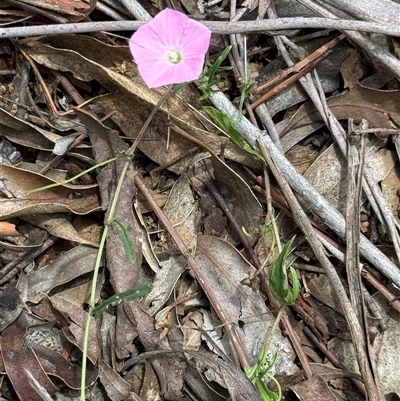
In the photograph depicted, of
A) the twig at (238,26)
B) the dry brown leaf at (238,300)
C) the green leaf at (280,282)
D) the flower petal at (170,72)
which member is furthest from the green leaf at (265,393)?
the twig at (238,26)

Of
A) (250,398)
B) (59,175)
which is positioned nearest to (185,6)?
(59,175)

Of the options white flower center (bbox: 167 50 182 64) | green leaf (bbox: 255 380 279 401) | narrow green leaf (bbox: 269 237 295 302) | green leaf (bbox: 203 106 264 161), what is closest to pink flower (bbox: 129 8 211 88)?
white flower center (bbox: 167 50 182 64)

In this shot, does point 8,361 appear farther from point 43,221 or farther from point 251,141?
point 251,141

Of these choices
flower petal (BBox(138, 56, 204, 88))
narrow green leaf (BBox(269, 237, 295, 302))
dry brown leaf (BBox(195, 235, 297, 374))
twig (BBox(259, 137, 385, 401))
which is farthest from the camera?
dry brown leaf (BBox(195, 235, 297, 374))

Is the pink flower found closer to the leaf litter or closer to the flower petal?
the flower petal

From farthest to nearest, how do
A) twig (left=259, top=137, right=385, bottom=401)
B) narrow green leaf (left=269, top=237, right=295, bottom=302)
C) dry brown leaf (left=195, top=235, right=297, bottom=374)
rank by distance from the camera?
dry brown leaf (left=195, top=235, right=297, bottom=374) → twig (left=259, top=137, right=385, bottom=401) → narrow green leaf (left=269, top=237, right=295, bottom=302)

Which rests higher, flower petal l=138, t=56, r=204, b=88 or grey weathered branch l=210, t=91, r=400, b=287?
flower petal l=138, t=56, r=204, b=88
